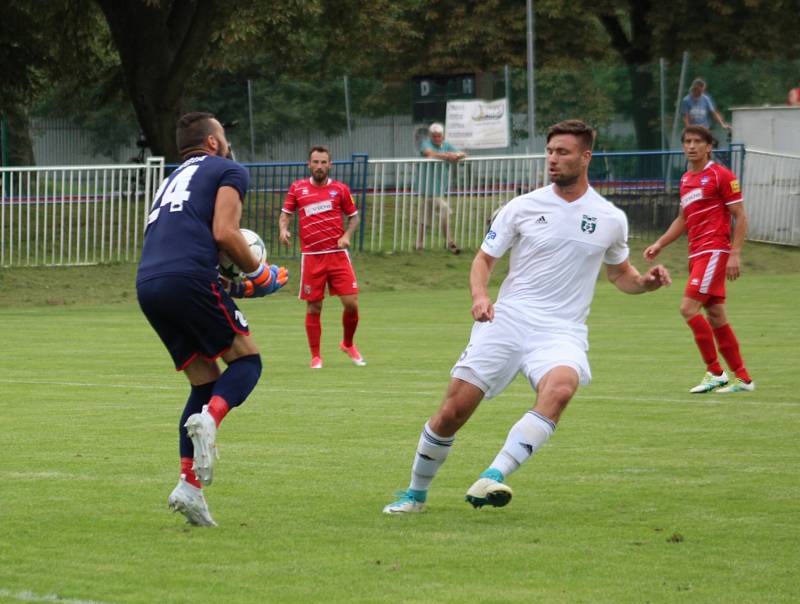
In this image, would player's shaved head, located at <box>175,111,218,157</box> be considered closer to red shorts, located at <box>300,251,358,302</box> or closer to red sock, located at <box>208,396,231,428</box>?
red sock, located at <box>208,396,231,428</box>

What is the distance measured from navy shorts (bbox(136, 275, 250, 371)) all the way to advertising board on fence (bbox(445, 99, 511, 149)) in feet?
95.2

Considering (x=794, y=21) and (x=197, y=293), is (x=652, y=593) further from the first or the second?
(x=794, y=21)

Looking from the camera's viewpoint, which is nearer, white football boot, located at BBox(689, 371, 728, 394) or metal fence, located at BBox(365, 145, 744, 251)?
white football boot, located at BBox(689, 371, 728, 394)

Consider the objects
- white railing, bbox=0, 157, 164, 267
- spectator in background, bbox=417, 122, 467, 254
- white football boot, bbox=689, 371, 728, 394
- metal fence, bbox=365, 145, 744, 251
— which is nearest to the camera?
white football boot, bbox=689, 371, 728, 394

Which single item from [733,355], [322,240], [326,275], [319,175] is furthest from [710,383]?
[319,175]

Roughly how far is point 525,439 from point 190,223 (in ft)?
6.20

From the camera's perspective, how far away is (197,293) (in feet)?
24.5

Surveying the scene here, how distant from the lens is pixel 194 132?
7.88m

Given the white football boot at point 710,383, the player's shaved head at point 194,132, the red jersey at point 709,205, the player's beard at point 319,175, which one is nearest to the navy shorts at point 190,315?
the player's shaved head at point 194,132

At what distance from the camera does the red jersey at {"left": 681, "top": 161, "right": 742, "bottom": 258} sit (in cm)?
1373

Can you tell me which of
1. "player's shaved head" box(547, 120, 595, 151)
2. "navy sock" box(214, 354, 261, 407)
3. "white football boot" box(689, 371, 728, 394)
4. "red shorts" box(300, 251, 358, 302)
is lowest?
"white football boot" box(689, 371, 728, 394)

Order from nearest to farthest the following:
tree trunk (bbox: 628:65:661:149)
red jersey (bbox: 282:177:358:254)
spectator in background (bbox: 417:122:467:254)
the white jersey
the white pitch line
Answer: the white pitch line, the white jersey, red jersey (bbox: 282:177:358:254), spectator in background (bbox: 417:122:467:254), tree trunk (bbox: 628:65:661:149)

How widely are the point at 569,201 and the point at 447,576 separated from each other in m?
2.40

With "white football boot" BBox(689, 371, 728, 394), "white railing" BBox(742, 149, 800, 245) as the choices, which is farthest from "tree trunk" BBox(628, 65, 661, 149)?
"white football boot" BBox(689, 371, 728, 394)
